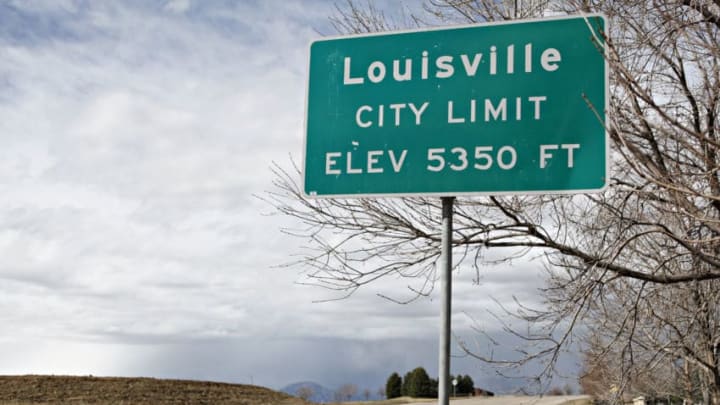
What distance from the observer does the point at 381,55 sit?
4.16m

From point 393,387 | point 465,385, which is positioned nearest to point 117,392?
point 393,387

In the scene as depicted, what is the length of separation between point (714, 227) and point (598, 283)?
1199 millimetres

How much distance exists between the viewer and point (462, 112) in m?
3.93

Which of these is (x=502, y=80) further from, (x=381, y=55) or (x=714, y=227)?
(x=714, y=227)

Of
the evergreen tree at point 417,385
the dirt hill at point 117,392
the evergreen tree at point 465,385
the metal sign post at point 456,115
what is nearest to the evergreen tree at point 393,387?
the evergreen tree at point 417,385

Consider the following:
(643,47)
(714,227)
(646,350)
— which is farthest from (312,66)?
(646,350)

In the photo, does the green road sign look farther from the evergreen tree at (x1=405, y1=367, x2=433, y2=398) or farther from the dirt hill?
the evergreen tree at (x1=405, y1=367, x2=433, y2=398)

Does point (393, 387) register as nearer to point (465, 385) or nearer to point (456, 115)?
point (465, 385)

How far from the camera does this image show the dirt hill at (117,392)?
28.1 m

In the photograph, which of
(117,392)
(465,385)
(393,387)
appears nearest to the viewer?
(117,392)

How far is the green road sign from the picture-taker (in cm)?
379

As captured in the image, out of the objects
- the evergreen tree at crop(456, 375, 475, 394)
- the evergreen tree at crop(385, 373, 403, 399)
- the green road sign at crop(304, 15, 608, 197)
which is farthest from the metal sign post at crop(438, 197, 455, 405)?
the evergreen tree at crop(456, 375, 475, 394)

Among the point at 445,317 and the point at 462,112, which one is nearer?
the point at 445,317

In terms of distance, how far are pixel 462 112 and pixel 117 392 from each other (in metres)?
28.4
